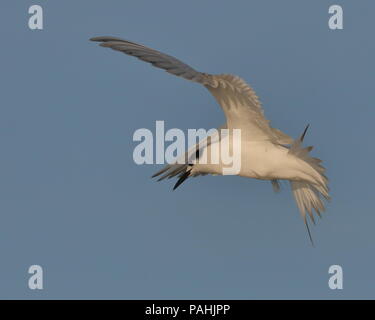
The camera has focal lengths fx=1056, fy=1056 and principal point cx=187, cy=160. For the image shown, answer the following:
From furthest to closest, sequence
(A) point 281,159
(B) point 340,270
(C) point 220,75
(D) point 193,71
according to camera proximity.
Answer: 1. (B) point 340,270
2. (A) point 281,159
3. (C) point 220,75
4. (D) point 193,71

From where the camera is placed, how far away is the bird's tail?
45.1ft

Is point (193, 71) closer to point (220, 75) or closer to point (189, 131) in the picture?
point (220, 75)

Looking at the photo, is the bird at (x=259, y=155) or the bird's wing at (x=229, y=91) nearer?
the bird's wing at (x=229, y=91)

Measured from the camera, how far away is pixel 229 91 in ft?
42.4

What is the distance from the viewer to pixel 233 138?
1391cm

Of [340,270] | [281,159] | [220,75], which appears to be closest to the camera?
[220,75]

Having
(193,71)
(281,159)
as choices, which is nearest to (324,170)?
(281,159)

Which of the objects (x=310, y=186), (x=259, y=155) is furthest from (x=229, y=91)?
(x=310, y=186)

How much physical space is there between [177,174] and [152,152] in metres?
0.47

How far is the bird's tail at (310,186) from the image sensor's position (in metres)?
13.7

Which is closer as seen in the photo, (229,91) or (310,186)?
(229,91)

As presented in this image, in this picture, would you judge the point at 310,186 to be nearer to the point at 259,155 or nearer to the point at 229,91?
the point at 259,155

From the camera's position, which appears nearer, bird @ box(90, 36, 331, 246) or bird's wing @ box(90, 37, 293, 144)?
bird's wing @ box(90, 37, 293, 144)

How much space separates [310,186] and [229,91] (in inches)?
95.5
